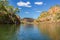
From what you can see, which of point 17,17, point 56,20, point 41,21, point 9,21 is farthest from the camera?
point 41,21

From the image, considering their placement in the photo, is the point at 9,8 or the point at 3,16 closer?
the point at 3,16

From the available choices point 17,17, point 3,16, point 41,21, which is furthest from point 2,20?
point 41,21

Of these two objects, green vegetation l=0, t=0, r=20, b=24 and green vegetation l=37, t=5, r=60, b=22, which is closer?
green vegetation l=0, t=0, r=20, b=24

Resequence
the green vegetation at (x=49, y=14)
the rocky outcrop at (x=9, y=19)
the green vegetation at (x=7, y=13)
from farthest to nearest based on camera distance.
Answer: the green vegetation at (x=49, y=14) → the rocky outcrop at (x=9, y=19) → the green vegetation at (x=7, y=13)

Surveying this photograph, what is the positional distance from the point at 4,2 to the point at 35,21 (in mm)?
32708

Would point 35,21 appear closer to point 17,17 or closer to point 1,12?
point 17,17

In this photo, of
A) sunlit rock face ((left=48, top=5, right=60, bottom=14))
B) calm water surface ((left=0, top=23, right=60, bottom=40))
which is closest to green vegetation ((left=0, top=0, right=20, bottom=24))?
calm water surface ((left=0, top=23, right=60, bottom=40))

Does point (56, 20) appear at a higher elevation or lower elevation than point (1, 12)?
lower

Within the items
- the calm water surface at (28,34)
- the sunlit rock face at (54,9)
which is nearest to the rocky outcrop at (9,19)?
the calm water surface at (28,34)

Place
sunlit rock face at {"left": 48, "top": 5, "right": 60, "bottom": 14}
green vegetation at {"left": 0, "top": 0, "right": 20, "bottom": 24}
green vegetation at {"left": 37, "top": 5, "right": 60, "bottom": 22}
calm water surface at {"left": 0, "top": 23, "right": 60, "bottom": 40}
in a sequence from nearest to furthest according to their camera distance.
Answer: calm water surface at {"left": 0, "top": 23, "right": 60, "bottom": 40}, green vegetation at {"left": 0, "top": 0, "right": 20, "bottom": 24}, green vegetation at {"left": 37, "top": 5, "right": 60, "bottom": 22}, sunlit rock face at {"left": 48, "top": 5, "right": 60, "bottom": 14}

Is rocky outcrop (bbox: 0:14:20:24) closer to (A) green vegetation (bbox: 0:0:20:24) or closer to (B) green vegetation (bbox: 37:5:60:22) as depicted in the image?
(A) green vegetation (bbox: 0:0:20:24)

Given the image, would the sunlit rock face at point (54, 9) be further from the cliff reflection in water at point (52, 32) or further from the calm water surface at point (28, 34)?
the calm water surface at point (28, 34)

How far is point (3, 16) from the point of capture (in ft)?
185

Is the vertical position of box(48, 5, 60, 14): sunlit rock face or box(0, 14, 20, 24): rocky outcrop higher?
box(48, 5, 60, 14): sunlit rock face
